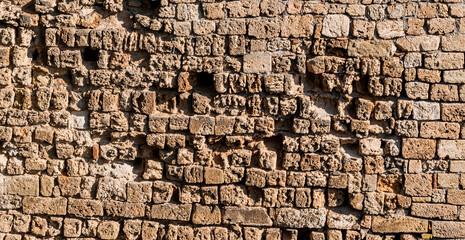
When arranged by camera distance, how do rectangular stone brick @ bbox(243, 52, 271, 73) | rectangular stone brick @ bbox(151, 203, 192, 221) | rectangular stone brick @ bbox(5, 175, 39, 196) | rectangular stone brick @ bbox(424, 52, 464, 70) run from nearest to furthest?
rectangular stone brick @ bbox(424, 52, 464, 70)
rectangular stone brick @ bbox(243, 52, 271, 73)
rectangular stone brick @ bbox(151, 203, 192, 221)
rectangular stone brick @ bbox(5, 175, 39, 196)

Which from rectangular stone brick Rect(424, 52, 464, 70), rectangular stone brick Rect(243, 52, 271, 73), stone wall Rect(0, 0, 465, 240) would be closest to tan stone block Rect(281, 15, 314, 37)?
stone wall Rect(0, 0, 465, 240)

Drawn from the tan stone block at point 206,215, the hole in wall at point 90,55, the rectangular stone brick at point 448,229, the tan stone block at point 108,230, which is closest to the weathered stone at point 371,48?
the rectangular stone brick at point 448,229

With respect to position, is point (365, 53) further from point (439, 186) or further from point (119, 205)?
point (119, 205)

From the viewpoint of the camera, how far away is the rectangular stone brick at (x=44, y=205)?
4.30m

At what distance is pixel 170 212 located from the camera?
423 centimetres

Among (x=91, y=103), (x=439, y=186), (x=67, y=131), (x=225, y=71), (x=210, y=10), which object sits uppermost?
(x=210, y=10)

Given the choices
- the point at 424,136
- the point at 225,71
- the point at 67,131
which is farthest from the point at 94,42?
the point at 424,136

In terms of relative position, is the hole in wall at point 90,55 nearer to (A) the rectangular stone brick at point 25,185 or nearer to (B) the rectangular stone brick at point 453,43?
(A) the rectangular stone brick at point 25,185

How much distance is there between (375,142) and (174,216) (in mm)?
2017

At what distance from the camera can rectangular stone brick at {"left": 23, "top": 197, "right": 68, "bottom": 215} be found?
4297 mm

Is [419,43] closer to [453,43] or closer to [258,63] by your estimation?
[453,43]

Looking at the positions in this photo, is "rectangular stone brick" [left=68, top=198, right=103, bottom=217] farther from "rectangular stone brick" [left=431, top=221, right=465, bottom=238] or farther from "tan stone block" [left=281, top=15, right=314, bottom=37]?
"rectangular stone brick" [left=431, top=221, right=465, bottom=238]

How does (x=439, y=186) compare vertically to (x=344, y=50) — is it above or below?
below

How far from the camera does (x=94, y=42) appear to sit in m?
4.24
